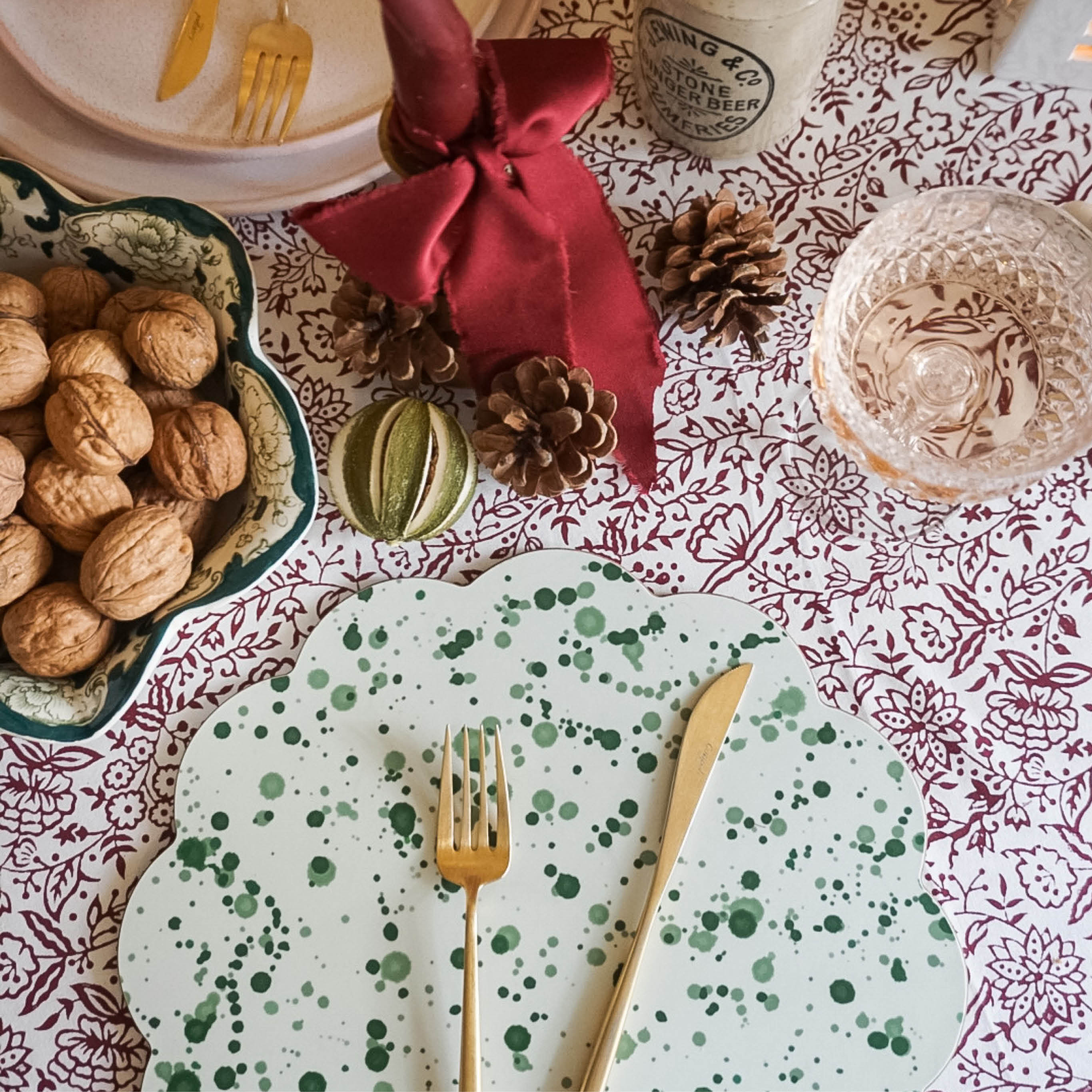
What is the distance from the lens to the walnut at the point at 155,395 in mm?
567

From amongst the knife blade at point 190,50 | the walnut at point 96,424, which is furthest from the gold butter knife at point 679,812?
the knife blade at point 190,50

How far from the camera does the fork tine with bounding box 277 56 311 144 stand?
59 cm

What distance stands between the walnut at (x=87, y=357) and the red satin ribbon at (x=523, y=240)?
0.50 feet

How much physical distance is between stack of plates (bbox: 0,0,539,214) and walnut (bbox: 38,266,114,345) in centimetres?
6

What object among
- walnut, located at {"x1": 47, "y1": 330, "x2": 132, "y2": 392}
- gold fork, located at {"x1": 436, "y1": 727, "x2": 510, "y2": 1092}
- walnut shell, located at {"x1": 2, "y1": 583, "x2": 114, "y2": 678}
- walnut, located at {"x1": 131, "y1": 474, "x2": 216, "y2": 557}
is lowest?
gold fork, located at {"x1": 436, "y1": 727, "x2": 510, "y2": 1092}

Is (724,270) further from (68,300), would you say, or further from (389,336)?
(68,300)

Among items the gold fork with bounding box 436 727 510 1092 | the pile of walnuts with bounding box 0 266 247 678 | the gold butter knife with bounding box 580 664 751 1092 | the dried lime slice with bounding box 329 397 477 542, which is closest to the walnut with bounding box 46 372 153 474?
the pile of walnuts with bounding box 0 266 247 678

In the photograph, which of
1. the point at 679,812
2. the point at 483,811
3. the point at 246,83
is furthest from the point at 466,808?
the point at 246,83

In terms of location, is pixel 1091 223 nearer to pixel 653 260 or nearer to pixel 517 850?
pixel 653 260

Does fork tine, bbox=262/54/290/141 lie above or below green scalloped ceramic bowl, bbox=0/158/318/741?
above

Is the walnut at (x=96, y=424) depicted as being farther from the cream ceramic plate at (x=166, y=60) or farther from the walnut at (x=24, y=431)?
the cream ceramic plate at (x=166, y=60)

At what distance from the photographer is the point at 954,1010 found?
1.80 ft

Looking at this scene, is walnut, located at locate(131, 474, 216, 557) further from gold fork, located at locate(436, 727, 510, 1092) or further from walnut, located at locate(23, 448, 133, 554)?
gold fork, located at locate(436, 727, 510, 1092)

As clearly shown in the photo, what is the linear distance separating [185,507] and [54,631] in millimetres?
93
